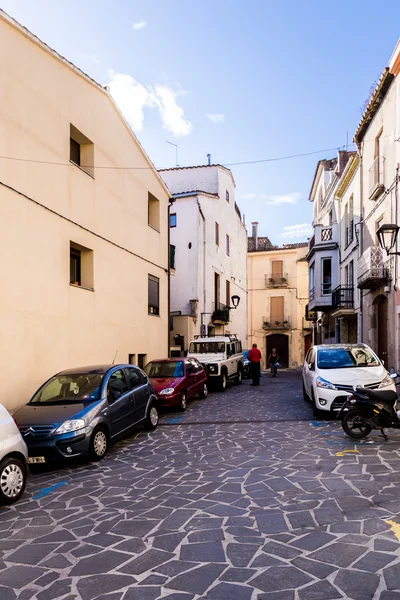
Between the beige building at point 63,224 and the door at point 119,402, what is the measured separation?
2603mm

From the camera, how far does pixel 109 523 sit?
4945 mm

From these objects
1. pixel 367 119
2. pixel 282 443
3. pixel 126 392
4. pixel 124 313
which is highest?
pixel 367 119

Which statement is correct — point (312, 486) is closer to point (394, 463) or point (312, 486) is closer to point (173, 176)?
point (394, 463)

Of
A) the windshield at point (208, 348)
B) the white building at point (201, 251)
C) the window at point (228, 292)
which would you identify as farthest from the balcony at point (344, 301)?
the window at point (228, 292)

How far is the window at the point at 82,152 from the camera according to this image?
534 inches

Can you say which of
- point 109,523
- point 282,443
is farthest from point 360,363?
point 109,523

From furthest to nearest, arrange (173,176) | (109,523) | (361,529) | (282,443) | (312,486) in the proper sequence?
(173,176), (282,443), (312,486), (109,523), (361,529)

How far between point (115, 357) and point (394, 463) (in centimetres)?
977

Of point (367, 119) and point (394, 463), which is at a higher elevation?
point (367, 119)

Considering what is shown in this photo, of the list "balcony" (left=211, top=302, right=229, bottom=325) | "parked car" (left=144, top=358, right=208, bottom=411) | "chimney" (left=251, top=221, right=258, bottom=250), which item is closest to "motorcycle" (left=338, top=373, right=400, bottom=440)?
"parked car" (left=144, top=358, right=208, bottom=411)

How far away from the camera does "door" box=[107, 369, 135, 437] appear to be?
8.30m

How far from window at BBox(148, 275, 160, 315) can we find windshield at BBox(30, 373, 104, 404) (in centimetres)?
929

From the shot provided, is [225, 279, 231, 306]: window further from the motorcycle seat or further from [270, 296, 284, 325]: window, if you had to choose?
the motorcycle seat

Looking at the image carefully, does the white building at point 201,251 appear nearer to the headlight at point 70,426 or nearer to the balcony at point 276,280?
the balcony at point 276,280
